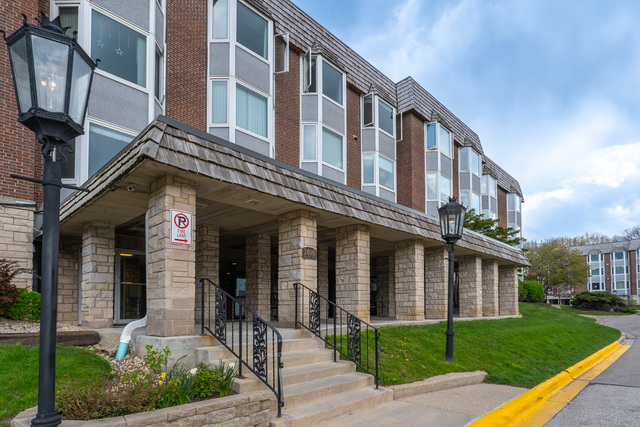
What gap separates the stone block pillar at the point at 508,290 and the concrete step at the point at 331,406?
16.2 meters

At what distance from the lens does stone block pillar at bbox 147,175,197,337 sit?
255 inches

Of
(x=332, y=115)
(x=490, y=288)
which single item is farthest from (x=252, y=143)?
(x=490, y=288)

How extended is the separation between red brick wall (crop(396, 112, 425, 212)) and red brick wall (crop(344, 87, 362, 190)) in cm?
385

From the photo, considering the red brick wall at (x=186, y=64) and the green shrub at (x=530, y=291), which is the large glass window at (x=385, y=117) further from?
the green shrub at (x=530, y=291)

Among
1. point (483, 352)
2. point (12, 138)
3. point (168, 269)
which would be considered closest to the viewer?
point (168, 269)

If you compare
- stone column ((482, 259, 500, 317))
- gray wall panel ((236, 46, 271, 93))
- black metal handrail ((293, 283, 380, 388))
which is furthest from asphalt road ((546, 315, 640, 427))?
gray wall panel ((236, 46, 271, 93))

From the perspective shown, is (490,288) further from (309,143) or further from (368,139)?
(309,143)

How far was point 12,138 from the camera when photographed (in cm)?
984

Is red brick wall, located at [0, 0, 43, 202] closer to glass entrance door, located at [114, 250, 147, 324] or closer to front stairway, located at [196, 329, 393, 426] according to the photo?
glass entrance door, located at [114, 250, 147, 324]

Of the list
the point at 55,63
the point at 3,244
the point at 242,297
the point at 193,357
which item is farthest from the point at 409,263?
the point at 55,63

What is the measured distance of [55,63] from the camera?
11.1 feet

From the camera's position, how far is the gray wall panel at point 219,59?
45.4ft

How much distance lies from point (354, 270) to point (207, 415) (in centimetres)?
622

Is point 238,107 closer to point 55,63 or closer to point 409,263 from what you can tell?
point 409,263
